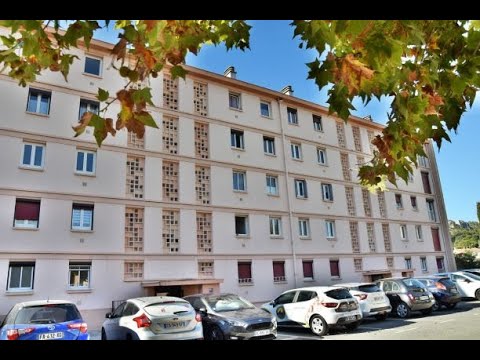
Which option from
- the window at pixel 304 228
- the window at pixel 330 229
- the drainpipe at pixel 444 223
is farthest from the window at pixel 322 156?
the drainpipe at pixel 444 223

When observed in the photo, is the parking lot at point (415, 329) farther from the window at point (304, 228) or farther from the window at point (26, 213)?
the window at point (304, 228)

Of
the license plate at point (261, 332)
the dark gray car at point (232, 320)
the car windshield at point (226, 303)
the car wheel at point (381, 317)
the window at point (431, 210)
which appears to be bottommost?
the car wheel at point (381, 317)

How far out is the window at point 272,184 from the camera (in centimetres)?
2489

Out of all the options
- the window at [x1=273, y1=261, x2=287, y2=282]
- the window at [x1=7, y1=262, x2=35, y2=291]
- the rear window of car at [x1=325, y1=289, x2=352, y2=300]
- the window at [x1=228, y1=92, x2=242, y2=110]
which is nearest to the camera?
the rear window of car at [x1=325, y1=289, x2=352, y2=300]

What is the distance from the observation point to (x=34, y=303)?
28.3ft

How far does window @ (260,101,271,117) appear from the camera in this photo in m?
A: 26.8

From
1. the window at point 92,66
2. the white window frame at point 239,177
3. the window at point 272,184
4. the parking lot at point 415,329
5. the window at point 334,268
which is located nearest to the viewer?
the parking lot at point 415,329

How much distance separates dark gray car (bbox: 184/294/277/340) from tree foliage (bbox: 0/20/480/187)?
780cm

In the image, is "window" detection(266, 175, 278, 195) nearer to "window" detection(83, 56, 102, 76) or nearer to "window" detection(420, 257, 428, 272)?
"window" detection(83, 56, 102, 76)

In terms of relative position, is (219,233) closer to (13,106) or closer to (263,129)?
(263,129)

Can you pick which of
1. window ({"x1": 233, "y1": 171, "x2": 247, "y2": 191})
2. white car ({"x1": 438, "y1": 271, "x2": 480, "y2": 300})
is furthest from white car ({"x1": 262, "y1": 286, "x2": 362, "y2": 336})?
window ({"x1": 233, "y1": 171, "x2": 247, "y2": 191})

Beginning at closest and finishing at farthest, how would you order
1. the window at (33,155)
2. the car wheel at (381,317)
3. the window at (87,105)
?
the car wheel at (381,317)
the window at (33,155)
the window at (87,105)

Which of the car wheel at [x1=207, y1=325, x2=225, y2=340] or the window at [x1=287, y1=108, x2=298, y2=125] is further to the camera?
the window at [x1=287, y1=108, x2=298, y2=125]
